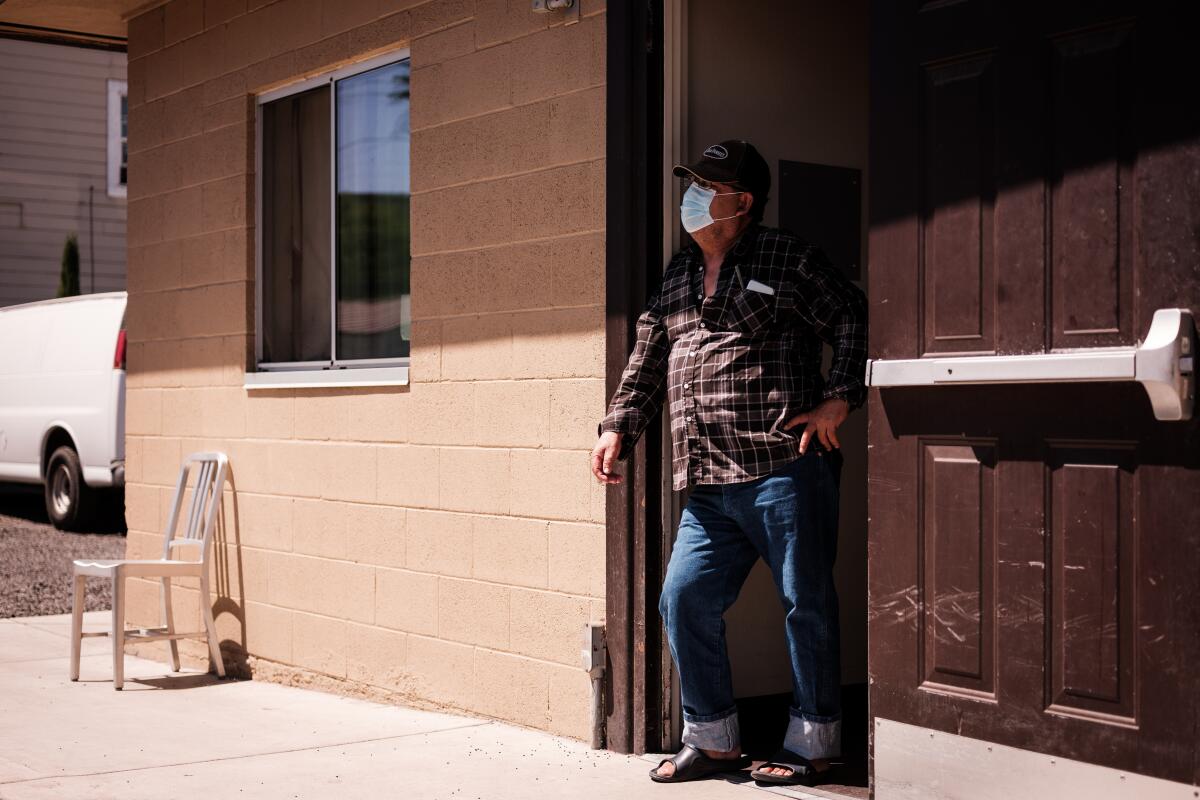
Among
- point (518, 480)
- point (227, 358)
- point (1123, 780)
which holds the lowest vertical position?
point (1123, 780)

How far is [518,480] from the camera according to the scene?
560 cm

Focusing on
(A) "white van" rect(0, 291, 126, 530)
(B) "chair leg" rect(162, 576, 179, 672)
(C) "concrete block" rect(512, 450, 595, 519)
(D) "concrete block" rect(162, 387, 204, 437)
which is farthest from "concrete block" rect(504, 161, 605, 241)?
(A) "white van" rect(0, 291, 126, 530)

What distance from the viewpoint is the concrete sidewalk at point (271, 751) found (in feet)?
15.4

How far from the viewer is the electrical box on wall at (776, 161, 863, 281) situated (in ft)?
18.1

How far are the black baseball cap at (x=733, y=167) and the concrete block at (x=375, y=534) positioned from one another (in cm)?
228

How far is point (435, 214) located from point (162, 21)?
2850mm

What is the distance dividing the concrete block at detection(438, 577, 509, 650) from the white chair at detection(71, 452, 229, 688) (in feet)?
5.54

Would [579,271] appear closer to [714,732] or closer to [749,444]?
[749,444]

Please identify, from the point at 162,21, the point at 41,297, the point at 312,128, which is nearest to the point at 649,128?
the point at 312,128

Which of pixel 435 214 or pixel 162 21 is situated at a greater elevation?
pixel 162 21

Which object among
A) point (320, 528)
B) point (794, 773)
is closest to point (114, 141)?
point (320, 528)

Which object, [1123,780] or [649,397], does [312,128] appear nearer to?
[649,397]

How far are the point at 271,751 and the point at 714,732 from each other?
5.71 ft

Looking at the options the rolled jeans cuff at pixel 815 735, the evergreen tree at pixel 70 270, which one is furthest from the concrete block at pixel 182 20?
the evergreen tree at pixel 70 270
